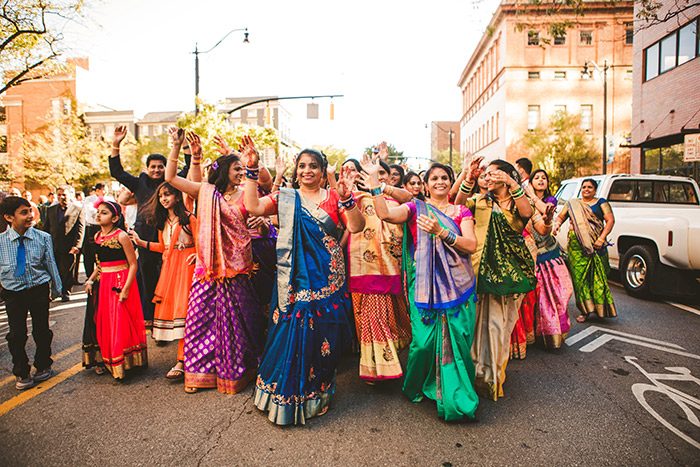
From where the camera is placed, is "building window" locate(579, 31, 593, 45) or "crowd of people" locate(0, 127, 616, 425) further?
"building window" locate(579, 31, 593, 45)

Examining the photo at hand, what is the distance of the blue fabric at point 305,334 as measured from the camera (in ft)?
10.6

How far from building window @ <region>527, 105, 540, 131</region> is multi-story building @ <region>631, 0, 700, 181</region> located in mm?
16858

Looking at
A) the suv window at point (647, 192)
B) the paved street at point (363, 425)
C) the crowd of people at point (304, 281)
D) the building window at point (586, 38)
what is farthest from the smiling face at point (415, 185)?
the building window at point (586, 38)

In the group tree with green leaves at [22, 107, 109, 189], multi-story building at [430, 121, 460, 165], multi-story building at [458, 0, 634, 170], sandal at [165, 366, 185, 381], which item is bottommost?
sandal at [165, 366, 185, 381]

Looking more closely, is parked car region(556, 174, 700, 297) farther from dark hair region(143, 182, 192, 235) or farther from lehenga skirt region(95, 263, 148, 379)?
lehenga skirt region(95, 263, 148, 379)

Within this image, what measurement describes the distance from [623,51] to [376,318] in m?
42.7

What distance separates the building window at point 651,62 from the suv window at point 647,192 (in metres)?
12.4

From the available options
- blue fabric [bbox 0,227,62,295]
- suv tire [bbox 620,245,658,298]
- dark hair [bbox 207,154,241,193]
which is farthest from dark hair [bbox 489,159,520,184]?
suv tire [bbox 620,245,658,298]

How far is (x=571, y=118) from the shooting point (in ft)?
97.7

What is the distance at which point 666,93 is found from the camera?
17.6m

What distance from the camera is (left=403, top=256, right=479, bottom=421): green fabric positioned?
10.6 feet

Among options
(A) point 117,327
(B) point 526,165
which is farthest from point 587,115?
(A) point 117,327

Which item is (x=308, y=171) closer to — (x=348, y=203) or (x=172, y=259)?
(x=348, y=203)

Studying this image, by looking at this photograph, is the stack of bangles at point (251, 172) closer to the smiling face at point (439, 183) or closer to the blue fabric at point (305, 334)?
the blue fabric at point (305, 334)
